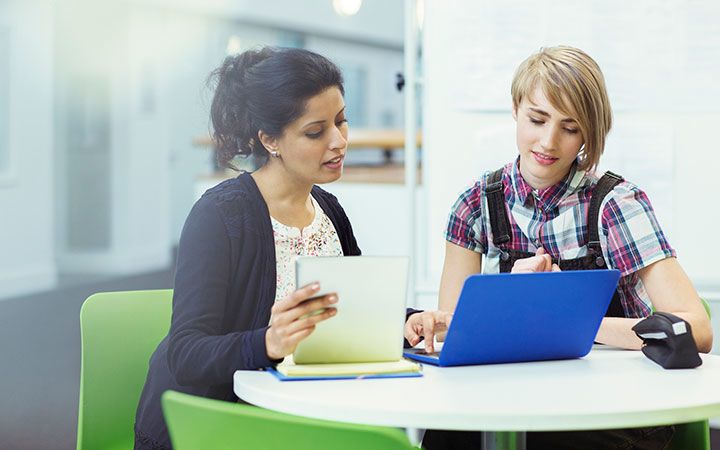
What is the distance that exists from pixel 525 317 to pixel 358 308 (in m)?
0.28

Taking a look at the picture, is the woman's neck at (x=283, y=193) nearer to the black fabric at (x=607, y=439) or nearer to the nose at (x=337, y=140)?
the nose at (x=337, y=140)

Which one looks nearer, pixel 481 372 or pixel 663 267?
pixel 481 372

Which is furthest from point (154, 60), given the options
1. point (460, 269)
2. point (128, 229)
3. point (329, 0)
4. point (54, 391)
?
point (460, 269)

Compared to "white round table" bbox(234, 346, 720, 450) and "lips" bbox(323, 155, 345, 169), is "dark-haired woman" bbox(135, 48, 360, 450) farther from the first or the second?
"white round table" bbox(234, 346, 720, 450)

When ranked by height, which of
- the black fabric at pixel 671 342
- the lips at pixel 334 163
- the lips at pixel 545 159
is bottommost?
the black fabric at pixel 671 342

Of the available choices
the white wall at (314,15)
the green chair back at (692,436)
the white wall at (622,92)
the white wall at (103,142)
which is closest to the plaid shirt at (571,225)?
the green chair back at (692,436)

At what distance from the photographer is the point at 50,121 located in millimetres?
8070

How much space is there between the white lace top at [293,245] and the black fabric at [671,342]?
2.15 ft

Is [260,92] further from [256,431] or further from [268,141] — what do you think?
[256,431]

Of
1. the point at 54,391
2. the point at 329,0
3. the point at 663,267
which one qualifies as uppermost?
the point at 329,0

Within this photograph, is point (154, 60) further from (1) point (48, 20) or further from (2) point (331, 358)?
(2) point (331, 358)

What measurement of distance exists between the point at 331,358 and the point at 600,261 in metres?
0.70

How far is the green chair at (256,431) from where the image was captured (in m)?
1.09

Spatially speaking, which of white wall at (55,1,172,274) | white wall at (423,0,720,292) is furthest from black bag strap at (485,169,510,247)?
white wall at (55,1,172,274)
